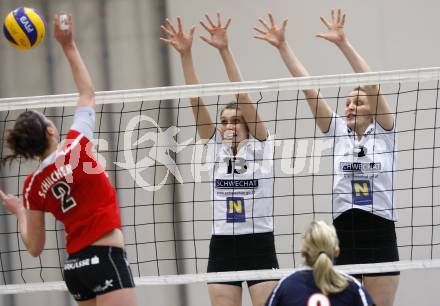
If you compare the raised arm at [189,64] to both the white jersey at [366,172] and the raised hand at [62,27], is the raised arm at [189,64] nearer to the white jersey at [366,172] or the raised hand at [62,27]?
the white jersey at [366,172]

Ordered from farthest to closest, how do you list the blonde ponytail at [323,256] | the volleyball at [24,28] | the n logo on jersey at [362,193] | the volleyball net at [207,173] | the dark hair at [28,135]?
the volleyball net at [207,173] → the n logo on jersey at [362,193] → the volleyball at [24,28] → the dark hair at [28,135] → the blonde ponytail at [323,256]

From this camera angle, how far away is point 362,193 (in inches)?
211

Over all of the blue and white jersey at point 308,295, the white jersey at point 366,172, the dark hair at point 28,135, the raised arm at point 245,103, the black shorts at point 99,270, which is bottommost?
the blue and white jersey at point 308,295

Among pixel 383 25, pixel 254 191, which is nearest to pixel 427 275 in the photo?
pixel 383 25

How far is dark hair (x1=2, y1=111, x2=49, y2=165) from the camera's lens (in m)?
3.93

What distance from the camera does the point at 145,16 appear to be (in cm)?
771

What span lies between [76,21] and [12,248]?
2272 millimetres

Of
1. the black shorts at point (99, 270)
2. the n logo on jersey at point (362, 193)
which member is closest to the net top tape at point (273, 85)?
the n logo on jersey at point (362, 193)

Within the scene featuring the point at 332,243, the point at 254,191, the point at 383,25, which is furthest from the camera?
the point at 383,25

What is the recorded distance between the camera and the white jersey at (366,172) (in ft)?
17.5

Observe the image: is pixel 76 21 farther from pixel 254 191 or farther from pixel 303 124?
pixel 254 191

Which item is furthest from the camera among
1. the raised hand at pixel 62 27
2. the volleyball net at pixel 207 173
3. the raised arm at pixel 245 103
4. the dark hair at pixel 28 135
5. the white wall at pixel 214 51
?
the white wall at pixel 214 51

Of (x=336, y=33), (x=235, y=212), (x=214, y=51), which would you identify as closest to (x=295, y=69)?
(x=336, y=33)

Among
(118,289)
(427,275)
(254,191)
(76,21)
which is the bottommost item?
(427,275)
